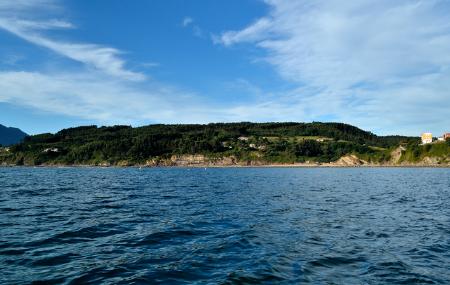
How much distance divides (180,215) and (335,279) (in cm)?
2172

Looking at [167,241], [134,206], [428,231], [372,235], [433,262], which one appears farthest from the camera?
[134,206]

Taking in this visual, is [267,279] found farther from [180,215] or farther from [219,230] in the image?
[180,215]

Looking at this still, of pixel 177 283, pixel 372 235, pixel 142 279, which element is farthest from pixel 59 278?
pixel 372 235

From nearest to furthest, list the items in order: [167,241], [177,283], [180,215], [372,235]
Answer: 1. [177,283]
2. [167,241]
3. [372,235]
4. [180,215]

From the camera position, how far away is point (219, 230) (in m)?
28.4

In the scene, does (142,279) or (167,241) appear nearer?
(142,279)

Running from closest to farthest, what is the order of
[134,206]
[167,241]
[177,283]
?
1. [177,283]
2. [167,241]
3. [134,206]

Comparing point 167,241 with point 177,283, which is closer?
point 177,283

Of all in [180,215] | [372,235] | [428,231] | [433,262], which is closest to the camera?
[433,262]

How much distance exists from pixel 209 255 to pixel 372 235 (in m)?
12.3

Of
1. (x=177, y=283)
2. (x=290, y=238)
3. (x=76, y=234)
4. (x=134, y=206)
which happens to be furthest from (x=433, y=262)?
(x=134, y=206)

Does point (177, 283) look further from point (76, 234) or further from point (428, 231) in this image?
point (428, 231)

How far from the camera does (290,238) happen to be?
2488 centimetres

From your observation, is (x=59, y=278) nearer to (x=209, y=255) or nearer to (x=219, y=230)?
(x=209, y=255)
